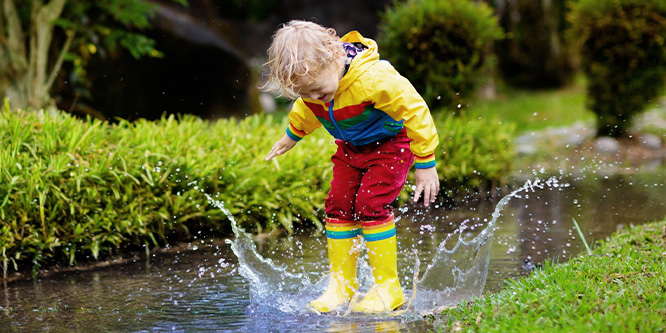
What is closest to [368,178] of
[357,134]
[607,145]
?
[357,134]

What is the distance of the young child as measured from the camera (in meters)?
2.60

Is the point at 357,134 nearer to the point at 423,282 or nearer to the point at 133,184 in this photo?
the point at 423,282

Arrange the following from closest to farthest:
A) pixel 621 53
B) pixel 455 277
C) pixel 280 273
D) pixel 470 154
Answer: pixel 455 277
pixel 280 273
pixel 470 154
pixel 621 53

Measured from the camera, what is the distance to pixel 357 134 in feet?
9.45

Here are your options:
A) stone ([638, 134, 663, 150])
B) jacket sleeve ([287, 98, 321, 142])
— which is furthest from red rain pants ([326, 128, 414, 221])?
stone ([638, 134, 663, 150])

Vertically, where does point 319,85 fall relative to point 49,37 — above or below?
below

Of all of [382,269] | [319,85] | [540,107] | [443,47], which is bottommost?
[382,269]

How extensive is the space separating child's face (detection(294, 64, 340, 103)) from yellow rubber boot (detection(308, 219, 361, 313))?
25.5 inches

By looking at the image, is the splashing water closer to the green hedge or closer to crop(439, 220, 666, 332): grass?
crop(439, 220, 666, 332): grass

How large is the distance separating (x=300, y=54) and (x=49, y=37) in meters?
5.24

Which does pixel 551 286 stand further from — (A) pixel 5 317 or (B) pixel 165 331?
(A) pixel 5 317

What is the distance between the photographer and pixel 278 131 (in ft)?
18.6

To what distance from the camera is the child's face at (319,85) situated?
2.57 m

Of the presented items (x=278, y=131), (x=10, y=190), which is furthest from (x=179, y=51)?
(x=10, y=190)
